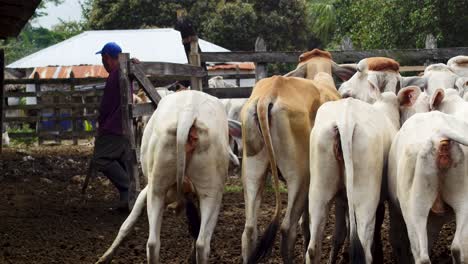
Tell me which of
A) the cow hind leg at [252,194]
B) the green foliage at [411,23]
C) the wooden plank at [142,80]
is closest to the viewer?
the cow hind leg at [252,194]

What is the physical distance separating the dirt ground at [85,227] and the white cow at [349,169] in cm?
173

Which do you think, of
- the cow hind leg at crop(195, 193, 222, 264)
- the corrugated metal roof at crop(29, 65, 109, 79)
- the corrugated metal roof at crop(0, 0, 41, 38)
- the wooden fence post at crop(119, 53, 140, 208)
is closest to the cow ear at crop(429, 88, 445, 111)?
the cow hind leg at crop(195, 193, 222, 264)

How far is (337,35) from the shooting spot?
33.7 m

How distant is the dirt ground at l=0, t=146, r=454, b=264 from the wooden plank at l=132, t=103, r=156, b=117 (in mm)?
1289

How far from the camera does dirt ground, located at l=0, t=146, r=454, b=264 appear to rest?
31.7 ft

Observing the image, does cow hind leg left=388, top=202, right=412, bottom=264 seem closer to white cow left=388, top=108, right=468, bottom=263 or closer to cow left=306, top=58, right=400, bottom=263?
cow left=306, top=58, right=400, bottom=263

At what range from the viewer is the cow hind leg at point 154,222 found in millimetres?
7934

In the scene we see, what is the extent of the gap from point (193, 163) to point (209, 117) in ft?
1.38

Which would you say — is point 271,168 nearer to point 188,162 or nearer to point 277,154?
point 277,154

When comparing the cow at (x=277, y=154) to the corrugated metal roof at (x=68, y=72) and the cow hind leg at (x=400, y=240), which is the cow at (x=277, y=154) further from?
the corrugated metal roof at (x=68, y=72)

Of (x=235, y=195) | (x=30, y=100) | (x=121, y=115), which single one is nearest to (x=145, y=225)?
(x=121, y=115)

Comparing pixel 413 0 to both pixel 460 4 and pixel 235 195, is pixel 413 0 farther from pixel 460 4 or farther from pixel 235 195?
pixel 235 195

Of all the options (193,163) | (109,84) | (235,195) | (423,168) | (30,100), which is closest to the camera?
(423,168)

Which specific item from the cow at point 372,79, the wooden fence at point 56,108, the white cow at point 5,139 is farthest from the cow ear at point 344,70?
the white cow at point 5,139
